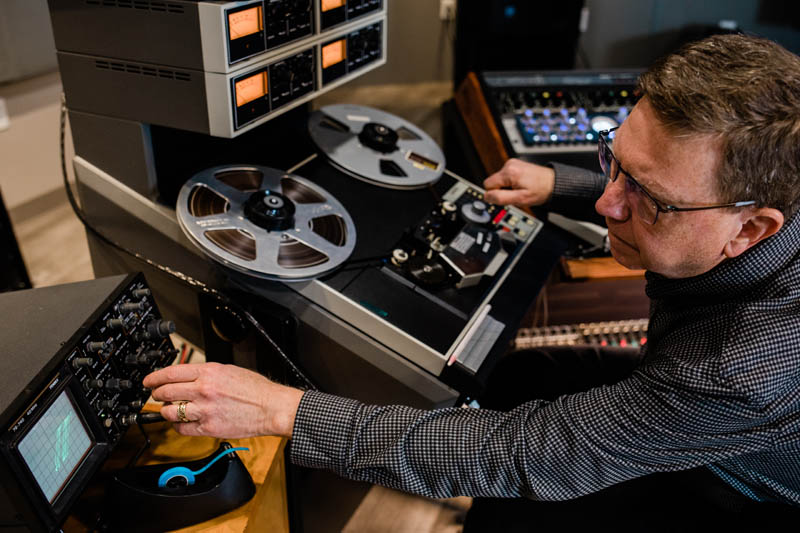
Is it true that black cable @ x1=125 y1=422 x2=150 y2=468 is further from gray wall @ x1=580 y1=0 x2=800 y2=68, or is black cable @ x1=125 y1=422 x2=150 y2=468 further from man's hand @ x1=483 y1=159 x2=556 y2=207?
gray wall @ x1=580 y1=0 x2=800 y2=68

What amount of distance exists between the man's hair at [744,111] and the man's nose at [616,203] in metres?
0.14

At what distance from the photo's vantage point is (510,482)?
3.01ft

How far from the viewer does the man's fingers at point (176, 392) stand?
0.90 meters

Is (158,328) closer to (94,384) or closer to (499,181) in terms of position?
(94,384)

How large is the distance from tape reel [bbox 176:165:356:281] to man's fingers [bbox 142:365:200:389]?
28 centimetres

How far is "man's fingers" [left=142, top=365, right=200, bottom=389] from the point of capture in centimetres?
90

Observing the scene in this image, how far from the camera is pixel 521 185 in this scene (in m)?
1.49

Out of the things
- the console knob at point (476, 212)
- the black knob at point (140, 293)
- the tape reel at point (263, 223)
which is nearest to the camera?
the black knob at point (140, 293)

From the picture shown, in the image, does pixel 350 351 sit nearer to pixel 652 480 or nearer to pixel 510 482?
pixel 510 482

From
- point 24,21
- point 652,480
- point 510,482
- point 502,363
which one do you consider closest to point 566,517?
point 652,480

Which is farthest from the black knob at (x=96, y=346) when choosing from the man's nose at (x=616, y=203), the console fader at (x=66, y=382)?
the man's nose at (x=616, y=203)

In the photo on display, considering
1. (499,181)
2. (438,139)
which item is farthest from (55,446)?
(438,139)

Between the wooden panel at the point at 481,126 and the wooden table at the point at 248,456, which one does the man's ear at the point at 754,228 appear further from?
the wooden panel at the point at 481,126

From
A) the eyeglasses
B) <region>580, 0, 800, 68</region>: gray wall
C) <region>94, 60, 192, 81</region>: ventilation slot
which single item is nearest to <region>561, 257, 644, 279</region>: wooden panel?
the eyeglasses
